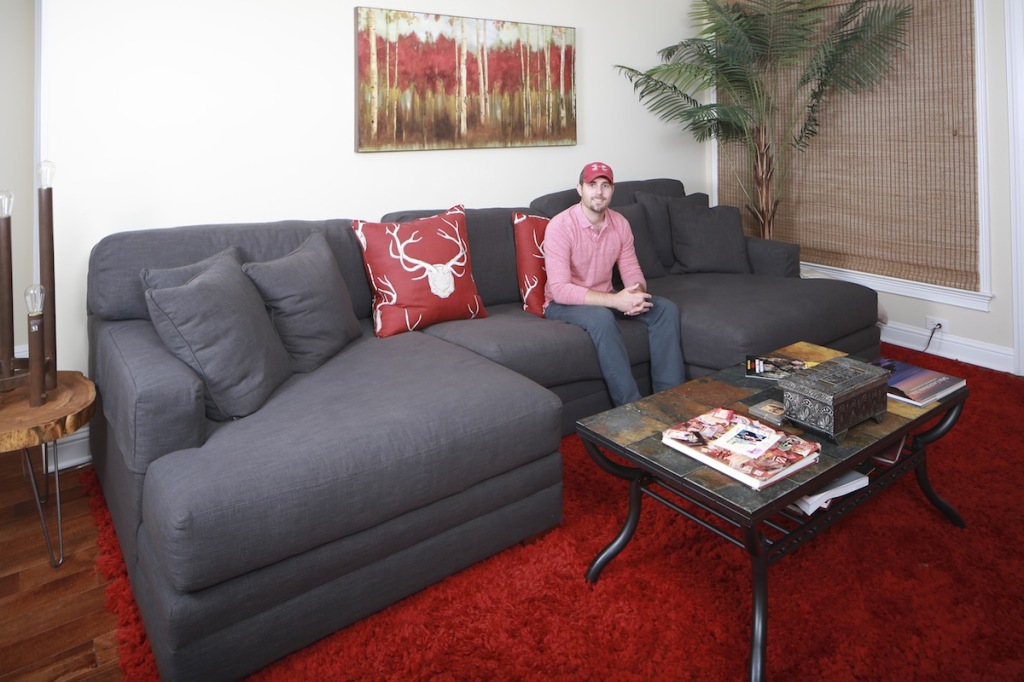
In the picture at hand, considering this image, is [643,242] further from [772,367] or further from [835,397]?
[835,397]

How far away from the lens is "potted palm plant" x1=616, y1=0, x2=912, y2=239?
3.69 meters

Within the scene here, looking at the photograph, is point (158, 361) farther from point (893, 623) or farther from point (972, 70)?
point (972, 70)

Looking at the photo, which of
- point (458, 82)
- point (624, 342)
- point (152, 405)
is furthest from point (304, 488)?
point (458, 82)

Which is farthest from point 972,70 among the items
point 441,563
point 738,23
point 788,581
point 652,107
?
point 441,563

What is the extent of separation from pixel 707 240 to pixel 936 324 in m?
1.29

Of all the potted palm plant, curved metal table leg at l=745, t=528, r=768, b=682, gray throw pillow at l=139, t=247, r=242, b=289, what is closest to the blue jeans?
curved metal table leg at l=745, t=528, r=768, b=682

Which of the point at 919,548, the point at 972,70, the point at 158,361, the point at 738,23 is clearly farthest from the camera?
the point at 738,23

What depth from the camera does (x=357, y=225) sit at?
281cm

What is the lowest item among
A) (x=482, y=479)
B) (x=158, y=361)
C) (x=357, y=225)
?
(x=482, y=479)

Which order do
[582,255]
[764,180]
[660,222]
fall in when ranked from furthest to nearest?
[764,180]
[660,222]
[582,255]

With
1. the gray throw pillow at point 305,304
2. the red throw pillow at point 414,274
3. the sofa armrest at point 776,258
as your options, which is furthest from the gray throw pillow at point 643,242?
the gray throw pillow at point 305,304

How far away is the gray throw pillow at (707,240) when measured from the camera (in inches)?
145

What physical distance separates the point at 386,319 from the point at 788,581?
1.64 metres

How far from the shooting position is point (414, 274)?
2760mm
